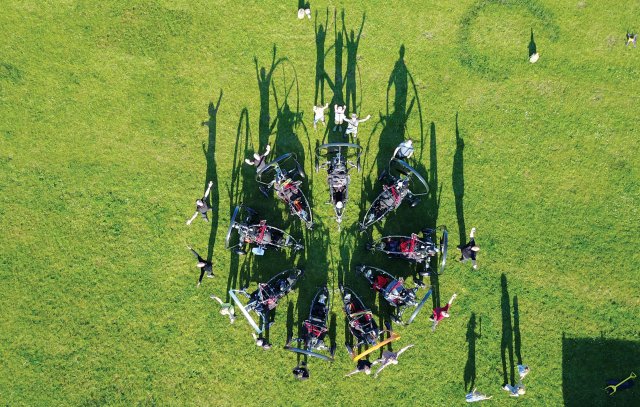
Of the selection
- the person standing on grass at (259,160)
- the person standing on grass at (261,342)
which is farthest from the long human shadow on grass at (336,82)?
the person standing on grass at (261,342)

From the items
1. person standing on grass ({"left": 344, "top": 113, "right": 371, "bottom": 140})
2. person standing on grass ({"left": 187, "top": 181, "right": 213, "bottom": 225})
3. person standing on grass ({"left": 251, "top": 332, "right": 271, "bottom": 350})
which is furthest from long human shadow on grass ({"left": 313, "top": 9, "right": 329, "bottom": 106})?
person standing on grass ({"left": 251, "top": 332, "right": 271, "bottom": 350})

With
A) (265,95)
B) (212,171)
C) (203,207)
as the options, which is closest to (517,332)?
(203,207)

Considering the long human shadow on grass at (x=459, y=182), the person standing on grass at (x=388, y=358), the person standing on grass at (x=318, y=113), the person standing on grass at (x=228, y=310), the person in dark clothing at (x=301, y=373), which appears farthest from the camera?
the long human shadow on grass at (x=459, y=182)

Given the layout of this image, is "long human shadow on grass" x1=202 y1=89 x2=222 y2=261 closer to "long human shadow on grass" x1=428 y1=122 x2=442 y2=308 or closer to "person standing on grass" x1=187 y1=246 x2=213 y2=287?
"person standing on grass" x1=187 y1=246 x2=213 y2=287

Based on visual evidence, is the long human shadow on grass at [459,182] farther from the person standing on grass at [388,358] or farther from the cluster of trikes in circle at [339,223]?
the person standing on grass at [388,358]

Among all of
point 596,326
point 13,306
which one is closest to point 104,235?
point 13,306

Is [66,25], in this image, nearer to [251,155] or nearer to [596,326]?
[251,155]
